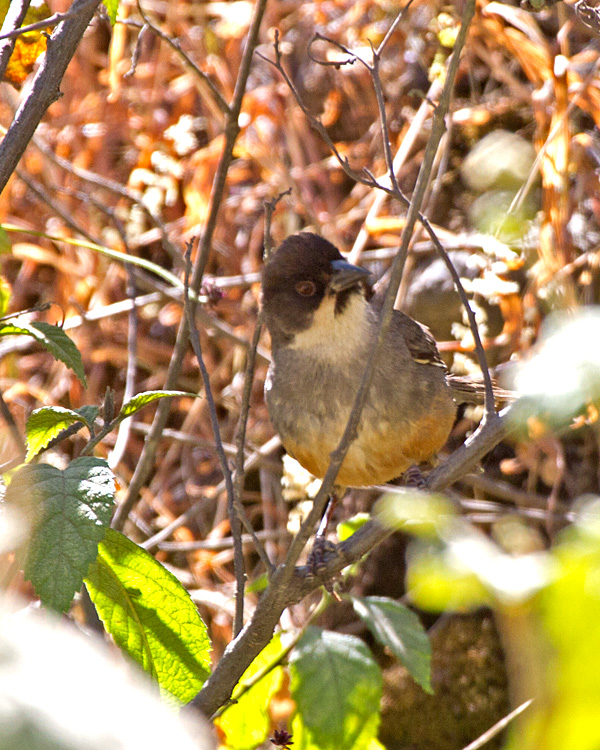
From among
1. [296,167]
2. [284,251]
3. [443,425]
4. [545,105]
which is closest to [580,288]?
[545,105]

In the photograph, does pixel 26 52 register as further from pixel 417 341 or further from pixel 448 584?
pixel 448 584

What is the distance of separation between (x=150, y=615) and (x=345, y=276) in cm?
166

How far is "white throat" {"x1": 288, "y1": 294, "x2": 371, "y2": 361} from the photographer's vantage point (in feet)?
10.4

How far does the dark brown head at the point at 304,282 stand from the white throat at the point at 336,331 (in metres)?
0.02

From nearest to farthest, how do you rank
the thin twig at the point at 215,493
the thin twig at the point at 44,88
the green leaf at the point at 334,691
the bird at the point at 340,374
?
the thin twig at the point at 44,88
the green leaf at the point at 334,691
the bird at the point at 340,374
the thin twig at the point at 215,493

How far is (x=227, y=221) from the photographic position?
508cm

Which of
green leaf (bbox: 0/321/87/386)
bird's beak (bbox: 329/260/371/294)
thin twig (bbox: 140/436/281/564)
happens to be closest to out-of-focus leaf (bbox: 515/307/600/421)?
green leaf (bbox: 0/321/87/386)

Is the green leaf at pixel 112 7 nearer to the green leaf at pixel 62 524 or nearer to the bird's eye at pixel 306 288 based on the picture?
the green leaf at pixel 62 524

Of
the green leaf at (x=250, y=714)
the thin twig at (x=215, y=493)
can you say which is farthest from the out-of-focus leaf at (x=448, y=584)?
the thin twig at (x=215, y=493)

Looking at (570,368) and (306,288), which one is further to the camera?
(306,288)

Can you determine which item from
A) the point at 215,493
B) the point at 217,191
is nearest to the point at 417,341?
the point at 217,191

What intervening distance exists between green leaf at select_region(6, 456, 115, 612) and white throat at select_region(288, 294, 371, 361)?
1738mm

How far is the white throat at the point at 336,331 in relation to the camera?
10.4 ft

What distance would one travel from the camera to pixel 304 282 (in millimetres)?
3225
